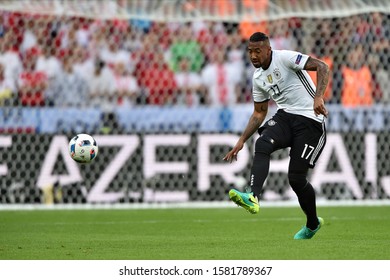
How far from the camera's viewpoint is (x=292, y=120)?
8.70 metres

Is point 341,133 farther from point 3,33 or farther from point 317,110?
point 317,110

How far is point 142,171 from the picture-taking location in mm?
14398

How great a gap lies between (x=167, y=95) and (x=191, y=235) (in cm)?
646

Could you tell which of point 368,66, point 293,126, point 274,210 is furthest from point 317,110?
point 368,66

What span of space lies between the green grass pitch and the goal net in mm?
817

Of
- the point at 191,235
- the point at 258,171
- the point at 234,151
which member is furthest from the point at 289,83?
the point at 191,235

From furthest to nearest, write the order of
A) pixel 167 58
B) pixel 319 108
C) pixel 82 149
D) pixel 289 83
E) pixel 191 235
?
1. pixel 167 58
2. pixel 82 149
3. pixel 191 235
4. pixel 289 83
5. pixel 319 108

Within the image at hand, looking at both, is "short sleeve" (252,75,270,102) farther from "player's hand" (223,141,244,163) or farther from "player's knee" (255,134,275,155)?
"player's knee" (255,134,275,155)

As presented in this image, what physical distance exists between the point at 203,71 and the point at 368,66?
2.63 m

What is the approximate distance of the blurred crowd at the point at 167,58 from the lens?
50.8ft

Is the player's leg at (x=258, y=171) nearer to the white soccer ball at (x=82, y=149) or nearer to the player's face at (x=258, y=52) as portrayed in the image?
the player's face at (x=258, y=52)

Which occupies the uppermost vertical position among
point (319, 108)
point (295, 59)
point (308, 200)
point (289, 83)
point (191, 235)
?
point (295, 59)

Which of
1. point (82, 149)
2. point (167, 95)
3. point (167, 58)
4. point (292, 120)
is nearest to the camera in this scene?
point (292, 120)

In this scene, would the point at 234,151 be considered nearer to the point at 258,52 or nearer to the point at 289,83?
the point at 289,83
